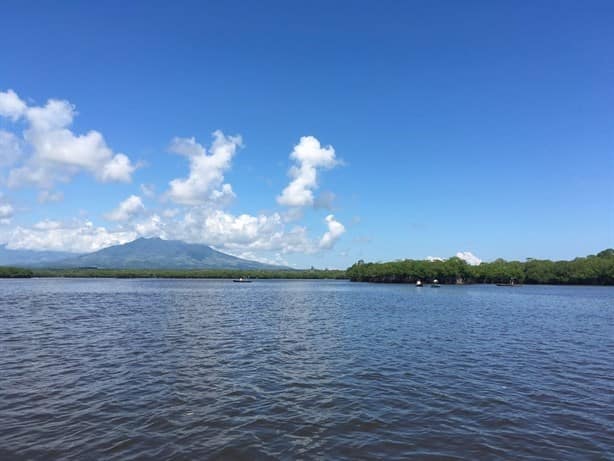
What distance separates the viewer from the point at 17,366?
21.3 m

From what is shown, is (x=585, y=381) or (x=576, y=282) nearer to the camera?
(x=585, y=381)

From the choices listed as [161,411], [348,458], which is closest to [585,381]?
[348,458]

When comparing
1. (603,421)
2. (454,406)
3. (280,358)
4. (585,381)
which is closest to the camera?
(603,421)

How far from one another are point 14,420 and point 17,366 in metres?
9.20

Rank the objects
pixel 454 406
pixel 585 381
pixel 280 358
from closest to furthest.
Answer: pixel 454 406
pixel 585 381
pixel 280 358

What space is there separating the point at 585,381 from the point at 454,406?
29.7 feet

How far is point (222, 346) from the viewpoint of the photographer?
27.8 m

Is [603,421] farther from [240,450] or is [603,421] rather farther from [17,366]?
[17,366]

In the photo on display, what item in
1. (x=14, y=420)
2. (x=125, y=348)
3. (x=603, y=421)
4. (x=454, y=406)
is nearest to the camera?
(x=14, y=420)

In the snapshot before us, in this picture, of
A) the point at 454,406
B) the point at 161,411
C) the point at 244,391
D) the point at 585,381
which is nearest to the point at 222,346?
the point at 244,391

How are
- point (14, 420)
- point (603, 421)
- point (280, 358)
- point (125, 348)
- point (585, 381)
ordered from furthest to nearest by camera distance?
point (125, 348)
point (280, 358)
point (585, 381)
point (603, 421)
point (14, 420)

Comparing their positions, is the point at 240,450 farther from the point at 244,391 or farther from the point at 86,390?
the point at 86,390

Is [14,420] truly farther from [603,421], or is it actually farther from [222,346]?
[603,421]

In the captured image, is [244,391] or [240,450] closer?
[240,450]
